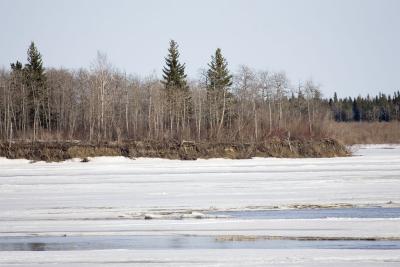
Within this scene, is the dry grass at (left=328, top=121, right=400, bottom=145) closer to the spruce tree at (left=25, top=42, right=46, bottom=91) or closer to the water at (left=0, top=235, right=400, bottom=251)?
the spruce tree at (left=25, top=42, right=46, bottom=91)

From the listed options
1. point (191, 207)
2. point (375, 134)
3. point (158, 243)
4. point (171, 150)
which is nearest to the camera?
point (158, 243)

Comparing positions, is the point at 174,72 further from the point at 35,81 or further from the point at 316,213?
the point at 316,213

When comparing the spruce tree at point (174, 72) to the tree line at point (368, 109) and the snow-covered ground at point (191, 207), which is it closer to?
Result: the snow-covered ground at point (191, 207)

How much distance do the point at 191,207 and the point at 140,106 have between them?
2714 inches

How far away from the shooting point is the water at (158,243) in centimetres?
1384

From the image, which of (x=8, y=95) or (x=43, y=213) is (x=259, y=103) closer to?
(x=8, y=95)

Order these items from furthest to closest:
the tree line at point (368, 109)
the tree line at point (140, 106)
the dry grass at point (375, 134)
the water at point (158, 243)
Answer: the tree line at point (368, 109) < the dry grass at point (375, 134) < the tree line at point (140, 106) < the water at point (158, 243)

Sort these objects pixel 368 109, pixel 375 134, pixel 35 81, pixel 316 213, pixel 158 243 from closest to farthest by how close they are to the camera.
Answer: pixel 158 243, pixel 316 213, pixel 35 81, pixel 375 134, pixel 368 109

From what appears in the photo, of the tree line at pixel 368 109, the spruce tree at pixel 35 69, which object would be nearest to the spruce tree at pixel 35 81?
the spruce tree at pixel 35 69

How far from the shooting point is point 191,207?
2105cm

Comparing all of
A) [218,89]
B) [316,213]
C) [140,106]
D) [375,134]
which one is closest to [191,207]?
[316,213]

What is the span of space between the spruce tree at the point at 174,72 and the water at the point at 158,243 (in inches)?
2475

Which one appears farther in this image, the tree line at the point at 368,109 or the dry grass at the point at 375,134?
the tree line at the point at 368,109

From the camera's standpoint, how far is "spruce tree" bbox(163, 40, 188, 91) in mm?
78188
